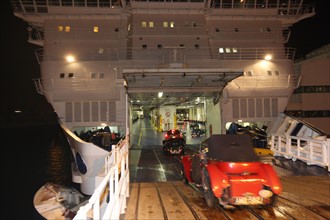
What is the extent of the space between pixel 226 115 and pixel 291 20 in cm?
976

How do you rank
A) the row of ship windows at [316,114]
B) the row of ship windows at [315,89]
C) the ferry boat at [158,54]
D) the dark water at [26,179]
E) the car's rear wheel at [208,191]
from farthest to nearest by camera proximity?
1. the row of ship windows at [315,89]
2. the row of ship windows at [316,114]
3. the ferry boat at [158,54]
4. the dark water at [26,179]
5. the car's rear wheel at [208,191]

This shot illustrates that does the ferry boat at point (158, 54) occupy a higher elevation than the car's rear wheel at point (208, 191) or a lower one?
higher

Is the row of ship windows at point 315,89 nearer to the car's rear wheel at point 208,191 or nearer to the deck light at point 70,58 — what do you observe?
the deck light at point 70,58

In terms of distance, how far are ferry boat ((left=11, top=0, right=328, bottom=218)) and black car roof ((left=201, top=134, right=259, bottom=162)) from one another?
9906 mm

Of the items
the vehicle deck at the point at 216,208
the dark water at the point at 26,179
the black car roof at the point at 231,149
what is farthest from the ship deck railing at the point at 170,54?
the black car roof at the point at 231,149

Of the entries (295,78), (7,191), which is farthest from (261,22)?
(7,191)

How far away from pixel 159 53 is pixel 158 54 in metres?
0.11

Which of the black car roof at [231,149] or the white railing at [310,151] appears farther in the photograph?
the white railing at [310,151]

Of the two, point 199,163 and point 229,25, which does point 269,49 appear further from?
point 199,163

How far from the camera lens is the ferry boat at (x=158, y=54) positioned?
58.8 feet

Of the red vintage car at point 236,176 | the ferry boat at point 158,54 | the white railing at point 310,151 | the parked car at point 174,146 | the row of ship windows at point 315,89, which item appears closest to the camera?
the red vintage car at point 236,176

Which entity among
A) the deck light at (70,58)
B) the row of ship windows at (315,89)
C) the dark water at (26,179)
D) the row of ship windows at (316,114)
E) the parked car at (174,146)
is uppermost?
the deck light at (70,58)

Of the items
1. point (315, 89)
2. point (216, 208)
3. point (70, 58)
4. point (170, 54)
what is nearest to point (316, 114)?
point (315, 89)

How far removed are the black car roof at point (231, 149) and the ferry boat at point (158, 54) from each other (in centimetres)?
991
